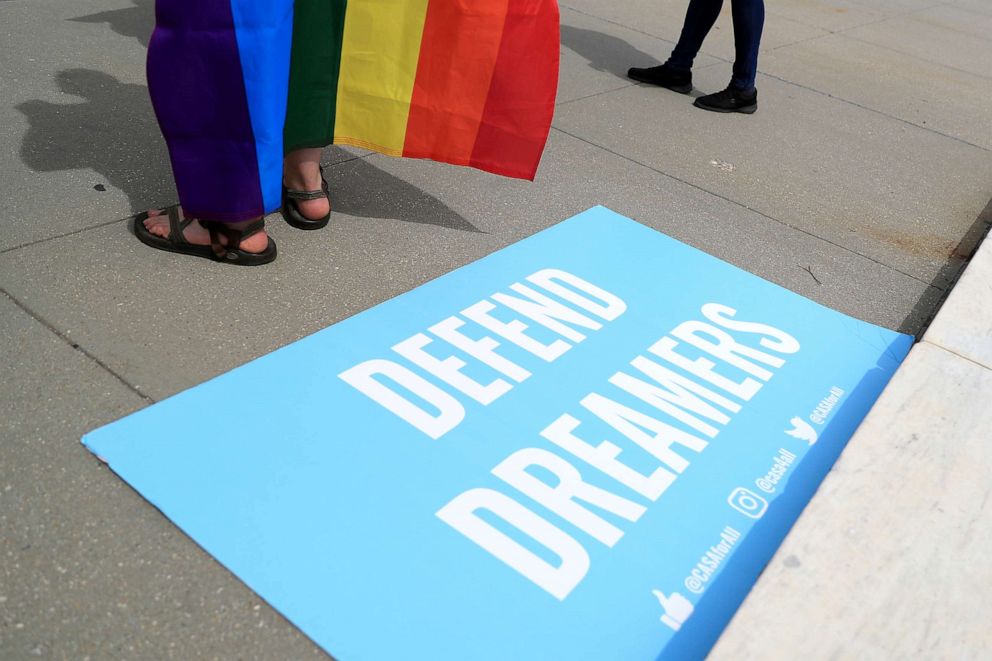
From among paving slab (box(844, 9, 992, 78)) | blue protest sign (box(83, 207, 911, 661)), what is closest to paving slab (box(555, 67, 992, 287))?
blue protest sign (box(83, 207, 911, 661))

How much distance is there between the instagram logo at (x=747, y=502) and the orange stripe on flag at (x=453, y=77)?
1.33 meters

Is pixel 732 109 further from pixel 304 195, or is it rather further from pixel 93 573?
pixel 93 573

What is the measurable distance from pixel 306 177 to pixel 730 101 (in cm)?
272

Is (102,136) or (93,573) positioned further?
(102,136)

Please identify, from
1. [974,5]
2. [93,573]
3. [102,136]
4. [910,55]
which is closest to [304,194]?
[102,136]

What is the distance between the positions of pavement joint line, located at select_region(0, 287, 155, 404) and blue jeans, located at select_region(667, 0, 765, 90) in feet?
11.9

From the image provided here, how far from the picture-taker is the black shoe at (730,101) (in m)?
4.80

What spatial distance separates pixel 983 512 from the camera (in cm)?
201

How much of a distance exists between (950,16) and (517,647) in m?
8.69

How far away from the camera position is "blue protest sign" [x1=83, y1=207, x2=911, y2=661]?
1697 mm

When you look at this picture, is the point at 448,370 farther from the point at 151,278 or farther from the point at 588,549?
the point at 151,278

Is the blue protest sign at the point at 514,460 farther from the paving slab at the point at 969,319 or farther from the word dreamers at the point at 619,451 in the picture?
the paving slab at the point at 969,319

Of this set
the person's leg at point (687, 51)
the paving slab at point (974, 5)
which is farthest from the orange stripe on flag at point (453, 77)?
the paving slab at point (974, 5)

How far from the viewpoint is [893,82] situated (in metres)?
5.91
